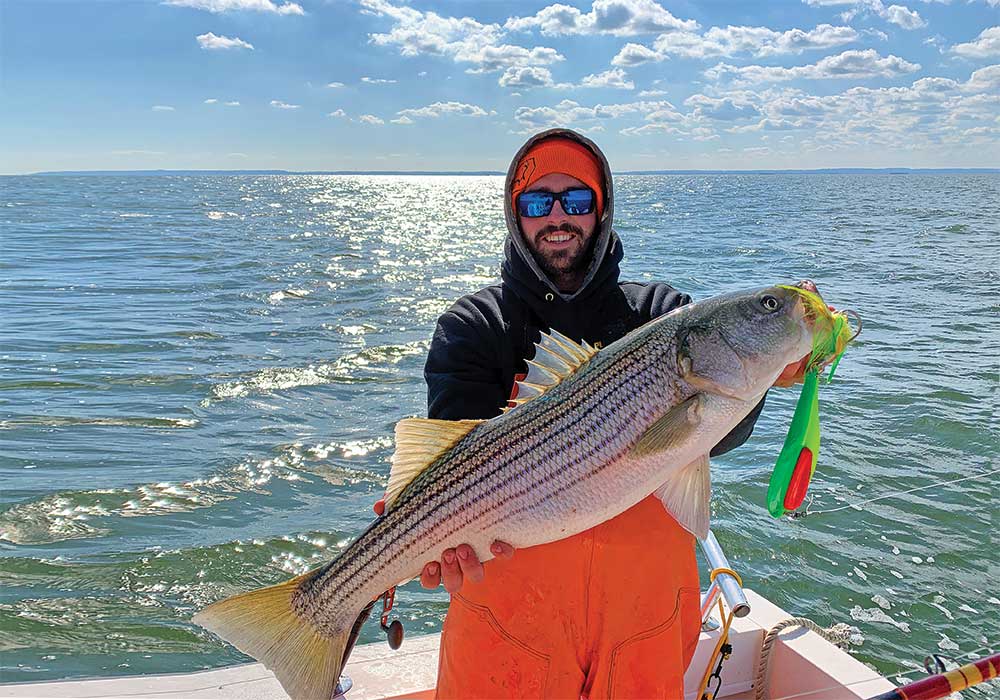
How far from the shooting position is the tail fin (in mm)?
3133

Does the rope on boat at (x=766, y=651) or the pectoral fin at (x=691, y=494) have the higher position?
the pectoral fin at (x=691, y=494)

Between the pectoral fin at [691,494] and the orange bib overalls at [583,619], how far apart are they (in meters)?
0.23

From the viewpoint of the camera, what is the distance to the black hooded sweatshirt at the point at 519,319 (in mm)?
3721

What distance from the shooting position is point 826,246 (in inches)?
1228

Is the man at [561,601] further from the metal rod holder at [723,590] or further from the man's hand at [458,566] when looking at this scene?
the metal rod holder at [723,590]

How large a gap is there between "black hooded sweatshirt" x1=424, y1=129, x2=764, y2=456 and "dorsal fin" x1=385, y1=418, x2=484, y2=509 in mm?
348

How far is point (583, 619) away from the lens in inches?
129

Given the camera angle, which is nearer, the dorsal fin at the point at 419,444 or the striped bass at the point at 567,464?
the striped bass at the point at 567,464

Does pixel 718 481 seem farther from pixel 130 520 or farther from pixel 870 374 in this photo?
pixel 130 520

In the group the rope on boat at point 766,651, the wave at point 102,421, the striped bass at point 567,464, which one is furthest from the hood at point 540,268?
the wave at point 102,421

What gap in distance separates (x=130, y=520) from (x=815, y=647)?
6.69 metres

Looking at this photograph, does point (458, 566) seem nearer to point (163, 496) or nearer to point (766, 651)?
point (766, 651)

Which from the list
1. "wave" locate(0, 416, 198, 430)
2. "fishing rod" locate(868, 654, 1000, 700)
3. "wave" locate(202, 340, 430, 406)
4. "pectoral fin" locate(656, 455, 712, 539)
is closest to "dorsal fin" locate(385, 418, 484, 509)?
"pectoral fin" locate(656, 455, 712, 539)

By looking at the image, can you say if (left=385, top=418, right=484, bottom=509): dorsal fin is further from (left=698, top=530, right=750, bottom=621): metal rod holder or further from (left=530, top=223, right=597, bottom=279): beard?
(left=698, top=530, right=750, bottom=621): metal rod holder
